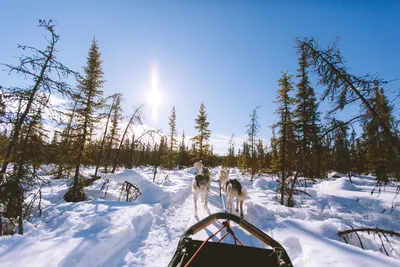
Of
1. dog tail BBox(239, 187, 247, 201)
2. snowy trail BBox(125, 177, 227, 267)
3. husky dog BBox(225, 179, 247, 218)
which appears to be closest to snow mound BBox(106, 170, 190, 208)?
snowy trail BBox(125, 177, 227, 267)

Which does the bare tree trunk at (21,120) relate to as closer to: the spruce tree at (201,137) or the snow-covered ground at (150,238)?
the snow-covered ground at (150,238)

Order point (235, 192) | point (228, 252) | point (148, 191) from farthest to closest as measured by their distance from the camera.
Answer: point (148, 191)
point (235, 192)
point (228, 252)

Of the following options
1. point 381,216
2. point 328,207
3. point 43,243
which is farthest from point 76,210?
point 381,216

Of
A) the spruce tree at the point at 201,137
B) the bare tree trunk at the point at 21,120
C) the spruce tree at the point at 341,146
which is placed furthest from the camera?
the spruce tree at the point at 201,137

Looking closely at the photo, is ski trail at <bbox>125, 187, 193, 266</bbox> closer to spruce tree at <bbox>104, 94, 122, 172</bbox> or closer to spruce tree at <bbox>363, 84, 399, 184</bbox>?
spruce tree at <bbox>363, 84, 399, 184</bbox>

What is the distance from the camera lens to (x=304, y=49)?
7023 millimetres

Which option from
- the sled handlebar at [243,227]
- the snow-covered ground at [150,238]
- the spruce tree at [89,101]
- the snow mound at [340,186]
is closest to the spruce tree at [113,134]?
the spruce tree at [89,101]

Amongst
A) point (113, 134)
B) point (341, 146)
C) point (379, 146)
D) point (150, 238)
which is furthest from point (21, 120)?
point (113, 134)

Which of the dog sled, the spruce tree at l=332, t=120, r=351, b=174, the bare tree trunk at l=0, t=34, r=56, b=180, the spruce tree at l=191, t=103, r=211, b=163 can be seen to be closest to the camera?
the dog sled

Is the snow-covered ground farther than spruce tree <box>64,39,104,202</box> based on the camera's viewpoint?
No

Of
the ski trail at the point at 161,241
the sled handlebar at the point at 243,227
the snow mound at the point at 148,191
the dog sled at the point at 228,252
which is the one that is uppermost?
the sled handlebar at the point at 243,227

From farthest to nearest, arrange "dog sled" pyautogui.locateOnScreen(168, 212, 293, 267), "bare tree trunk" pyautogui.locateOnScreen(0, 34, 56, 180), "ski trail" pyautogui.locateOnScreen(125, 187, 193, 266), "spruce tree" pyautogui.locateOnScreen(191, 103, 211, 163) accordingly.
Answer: "spruce tree" pyautogui.locateOnScreen(191, 103, 211, 163)
"bare tree trunk" pyautogui.locateOnScreen(0, 34, 56, 180)
"ski trail" pyautogui.locateOnScreen(125, 187, 193, 266)
"dog sled" pyautogui.locateOnScreen(168, 212, 293, 267)

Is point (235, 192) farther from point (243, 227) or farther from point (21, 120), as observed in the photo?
point (21, 120)

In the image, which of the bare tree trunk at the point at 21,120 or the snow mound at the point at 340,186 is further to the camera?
the snow mound at the point at 340,186
